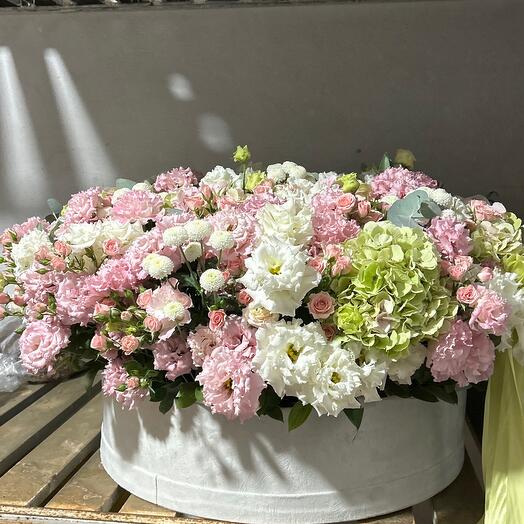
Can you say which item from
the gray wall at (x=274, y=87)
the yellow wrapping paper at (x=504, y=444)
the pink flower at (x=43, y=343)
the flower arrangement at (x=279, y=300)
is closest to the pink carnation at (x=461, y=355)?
the flower arrangement at (x=279, y=300)

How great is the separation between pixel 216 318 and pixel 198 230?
11 centimetres

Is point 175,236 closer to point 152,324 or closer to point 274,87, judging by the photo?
point 152,324

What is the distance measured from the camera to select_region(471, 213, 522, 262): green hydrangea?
2.80 feet

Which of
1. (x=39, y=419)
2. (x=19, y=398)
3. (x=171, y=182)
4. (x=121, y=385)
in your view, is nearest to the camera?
(x=121, y=385)

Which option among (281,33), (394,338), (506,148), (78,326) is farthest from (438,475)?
(281,33)

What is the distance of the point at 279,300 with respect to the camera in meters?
0.71

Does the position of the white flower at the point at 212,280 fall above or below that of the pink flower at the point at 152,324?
above

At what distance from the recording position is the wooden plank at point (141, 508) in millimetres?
872

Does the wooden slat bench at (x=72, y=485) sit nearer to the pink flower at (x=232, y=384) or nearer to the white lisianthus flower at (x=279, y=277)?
the pink flower at (x=232, y=384)

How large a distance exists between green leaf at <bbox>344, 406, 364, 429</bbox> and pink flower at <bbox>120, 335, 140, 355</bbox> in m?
0.26

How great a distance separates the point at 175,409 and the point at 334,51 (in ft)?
4.17

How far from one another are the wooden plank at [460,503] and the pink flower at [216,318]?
41 cm

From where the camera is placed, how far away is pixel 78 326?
2.90 feet

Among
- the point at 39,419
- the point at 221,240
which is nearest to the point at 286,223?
the point at 221,240
